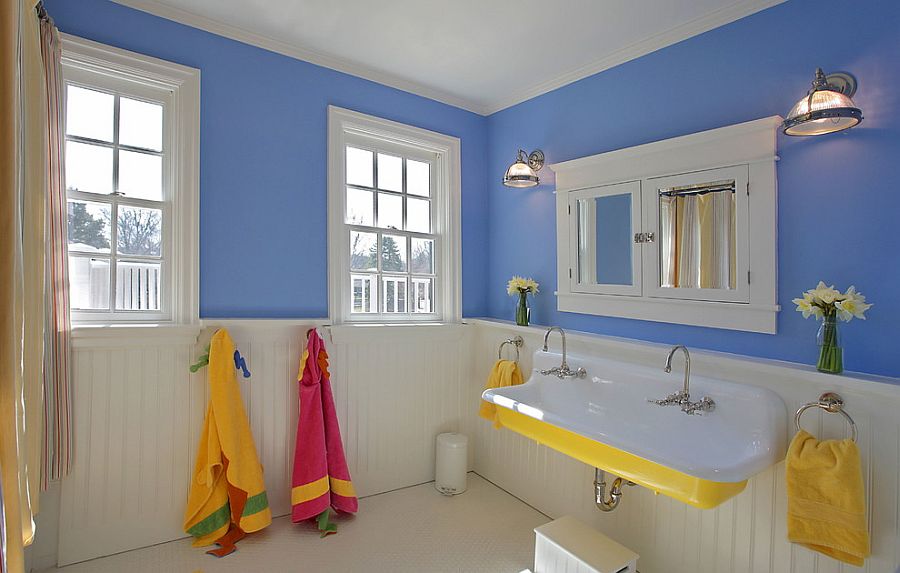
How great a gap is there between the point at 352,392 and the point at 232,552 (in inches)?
38.1

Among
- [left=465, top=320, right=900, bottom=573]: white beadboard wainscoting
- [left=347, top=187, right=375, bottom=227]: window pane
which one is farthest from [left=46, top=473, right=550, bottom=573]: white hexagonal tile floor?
[left=347, top=187, right=375, bottom=227]: window pane

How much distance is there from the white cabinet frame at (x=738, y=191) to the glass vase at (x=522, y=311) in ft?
0.84

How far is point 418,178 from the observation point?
10.9 feet

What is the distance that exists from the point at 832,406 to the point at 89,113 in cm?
329

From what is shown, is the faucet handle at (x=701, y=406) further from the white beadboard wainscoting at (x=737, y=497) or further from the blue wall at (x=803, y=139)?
the blue wall at (x=803, y=139)

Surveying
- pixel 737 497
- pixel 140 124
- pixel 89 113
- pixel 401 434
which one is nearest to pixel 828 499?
pixel 737 497

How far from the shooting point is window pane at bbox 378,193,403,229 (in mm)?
3148

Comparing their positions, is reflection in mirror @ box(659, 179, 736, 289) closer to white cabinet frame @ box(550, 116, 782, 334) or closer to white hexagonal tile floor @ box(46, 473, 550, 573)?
white cabinet frame @ box(550, 116, 782, 334)

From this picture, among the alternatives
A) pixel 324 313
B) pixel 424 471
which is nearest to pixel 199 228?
pixel 324 313

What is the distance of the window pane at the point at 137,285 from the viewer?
7.69ft

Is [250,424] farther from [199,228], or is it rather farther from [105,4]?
[105,4]

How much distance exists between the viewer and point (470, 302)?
343cm

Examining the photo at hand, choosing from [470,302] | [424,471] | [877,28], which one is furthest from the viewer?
[470,302]

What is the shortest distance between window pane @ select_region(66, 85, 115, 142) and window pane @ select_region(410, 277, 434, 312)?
1.83 meters
